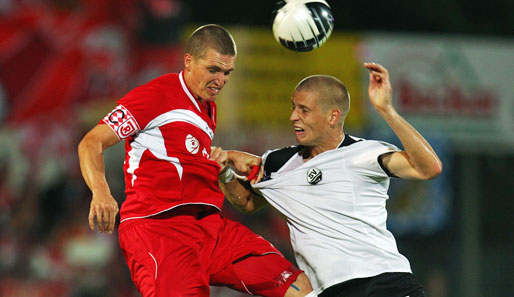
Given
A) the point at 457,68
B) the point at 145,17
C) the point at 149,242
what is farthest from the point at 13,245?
the point at 457,68

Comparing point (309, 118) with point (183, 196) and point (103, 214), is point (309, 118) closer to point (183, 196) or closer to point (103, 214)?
point (183, 196)

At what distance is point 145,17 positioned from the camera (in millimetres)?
11141

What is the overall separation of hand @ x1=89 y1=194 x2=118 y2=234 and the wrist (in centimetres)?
116

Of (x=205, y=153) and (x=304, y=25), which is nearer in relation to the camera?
(x=205, y=153)

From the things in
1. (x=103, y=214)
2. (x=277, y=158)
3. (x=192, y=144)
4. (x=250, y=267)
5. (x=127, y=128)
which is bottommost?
(x=250, y=267)

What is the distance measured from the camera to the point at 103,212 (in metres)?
3.95

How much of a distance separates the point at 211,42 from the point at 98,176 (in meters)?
1.15

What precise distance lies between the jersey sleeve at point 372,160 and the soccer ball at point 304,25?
2.48ft

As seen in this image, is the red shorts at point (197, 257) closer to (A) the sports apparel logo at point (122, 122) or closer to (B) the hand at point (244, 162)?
(B) the hand at point (244, 162)

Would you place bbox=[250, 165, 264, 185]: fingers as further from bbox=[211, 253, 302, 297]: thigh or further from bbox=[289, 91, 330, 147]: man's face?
bbox=[211, 253, 302, 297]: thigh

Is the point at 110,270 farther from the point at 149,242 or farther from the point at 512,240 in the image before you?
the point at 512,240

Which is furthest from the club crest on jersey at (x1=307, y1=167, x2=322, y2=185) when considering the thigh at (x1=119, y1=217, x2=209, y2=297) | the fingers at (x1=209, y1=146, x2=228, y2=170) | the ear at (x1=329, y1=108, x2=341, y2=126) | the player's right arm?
the player's right arm

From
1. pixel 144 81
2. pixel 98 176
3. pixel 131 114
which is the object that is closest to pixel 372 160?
pixel 131 114

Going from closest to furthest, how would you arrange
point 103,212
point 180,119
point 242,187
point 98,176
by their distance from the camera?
point 103,212 → point 98,176 → point 180,119 → point 242,187
